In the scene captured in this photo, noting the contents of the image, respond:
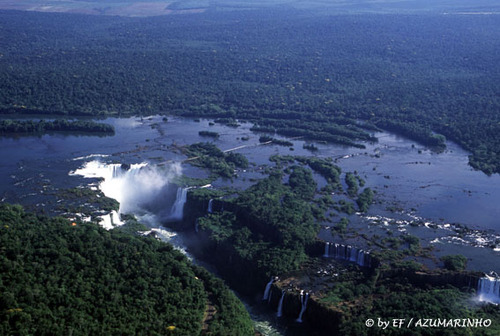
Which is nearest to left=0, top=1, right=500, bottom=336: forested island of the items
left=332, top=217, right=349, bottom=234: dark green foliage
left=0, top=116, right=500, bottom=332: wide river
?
left=332, top=217, right=349, bottom=234: dark green foliage

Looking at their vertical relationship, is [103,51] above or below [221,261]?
above

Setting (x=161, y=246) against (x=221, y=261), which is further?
(x=221, y=261)

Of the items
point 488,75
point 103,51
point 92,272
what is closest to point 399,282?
point 92,272

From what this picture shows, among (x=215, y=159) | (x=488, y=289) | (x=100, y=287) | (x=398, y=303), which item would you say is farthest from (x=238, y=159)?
(x=100, y=287)

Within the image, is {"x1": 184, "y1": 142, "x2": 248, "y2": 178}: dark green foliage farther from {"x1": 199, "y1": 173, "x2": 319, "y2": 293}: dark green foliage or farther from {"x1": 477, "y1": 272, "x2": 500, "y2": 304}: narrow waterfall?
{"x1": 477, "y1": 272, "x2": 500, "y2": 304}: narrow waterfall

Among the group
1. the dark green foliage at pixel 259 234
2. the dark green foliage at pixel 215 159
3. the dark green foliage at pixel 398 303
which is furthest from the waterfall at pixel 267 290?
the dark green foliage at pixel 215 159

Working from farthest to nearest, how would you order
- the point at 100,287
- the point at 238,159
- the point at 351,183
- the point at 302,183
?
1. the point at 238,159
2. the point at 351,183
3. the point at 302,183
4. the point at 100,287

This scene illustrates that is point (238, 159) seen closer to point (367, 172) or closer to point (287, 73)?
point (367, 172)

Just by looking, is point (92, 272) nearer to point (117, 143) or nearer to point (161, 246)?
point (161, 246)
